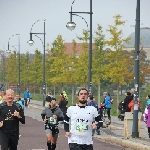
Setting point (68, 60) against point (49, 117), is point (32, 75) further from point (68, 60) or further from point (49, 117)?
point (49, 117)

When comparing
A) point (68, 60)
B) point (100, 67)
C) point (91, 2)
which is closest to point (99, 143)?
point (91, 2)

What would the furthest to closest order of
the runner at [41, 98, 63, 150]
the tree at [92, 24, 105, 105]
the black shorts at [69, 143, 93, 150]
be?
the tree at [92, 24, 105, 105]
the runner at [41, 98, 63, 150]
the black shorts at [69, 143, 93, 150]

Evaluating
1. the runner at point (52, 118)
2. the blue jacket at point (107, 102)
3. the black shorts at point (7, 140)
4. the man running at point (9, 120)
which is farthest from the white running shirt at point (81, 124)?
the blue jacket at point (107, 102)

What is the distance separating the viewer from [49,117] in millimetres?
16688

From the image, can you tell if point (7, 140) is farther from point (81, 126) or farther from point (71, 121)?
point (81, 126)

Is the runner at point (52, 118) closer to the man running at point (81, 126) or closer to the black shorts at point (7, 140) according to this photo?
the black shorts at point (7, 140)

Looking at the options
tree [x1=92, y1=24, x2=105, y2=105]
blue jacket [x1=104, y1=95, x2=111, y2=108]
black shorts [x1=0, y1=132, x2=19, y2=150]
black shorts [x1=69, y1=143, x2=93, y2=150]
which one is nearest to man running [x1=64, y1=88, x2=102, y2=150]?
black shorts [x1=69, y1=143, x2=93, y2=150]

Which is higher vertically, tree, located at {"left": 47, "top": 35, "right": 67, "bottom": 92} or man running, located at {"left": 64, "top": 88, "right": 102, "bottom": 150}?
tree, located at {"left": 47, "top": 35, "right": 67, "bottom": 92}

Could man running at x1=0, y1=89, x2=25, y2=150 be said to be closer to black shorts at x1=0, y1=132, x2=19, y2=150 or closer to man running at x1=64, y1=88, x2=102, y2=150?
black shorts at x1=0, y1=132, x2=19, y2=150

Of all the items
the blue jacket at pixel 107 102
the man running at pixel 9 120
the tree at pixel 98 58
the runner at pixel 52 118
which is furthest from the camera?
the tree at pixel 98 58

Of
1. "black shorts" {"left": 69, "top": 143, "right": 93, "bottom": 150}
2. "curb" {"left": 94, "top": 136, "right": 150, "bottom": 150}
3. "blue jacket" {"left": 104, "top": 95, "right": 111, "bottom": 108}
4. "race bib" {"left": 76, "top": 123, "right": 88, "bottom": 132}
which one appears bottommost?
"curb" {"left": 94, "top": 136, "right": 150, "bottom": 150}

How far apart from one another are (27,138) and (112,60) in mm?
27445

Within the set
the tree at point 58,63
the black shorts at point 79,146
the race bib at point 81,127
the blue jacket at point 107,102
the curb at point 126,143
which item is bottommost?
the curb at point 126,143

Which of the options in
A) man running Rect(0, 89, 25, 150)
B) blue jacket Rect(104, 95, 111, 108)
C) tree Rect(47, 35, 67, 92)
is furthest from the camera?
tree Rect(47, 35, 67, 92)
